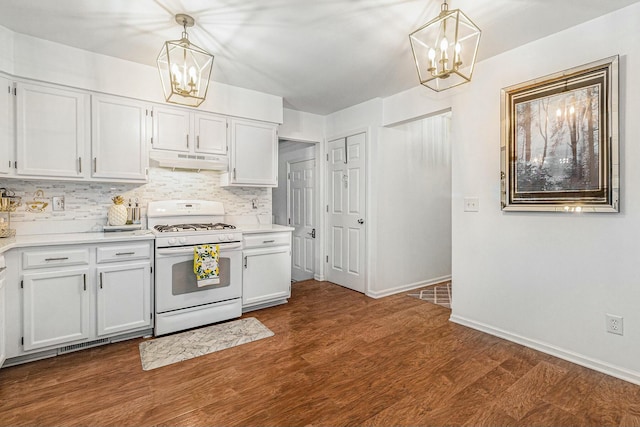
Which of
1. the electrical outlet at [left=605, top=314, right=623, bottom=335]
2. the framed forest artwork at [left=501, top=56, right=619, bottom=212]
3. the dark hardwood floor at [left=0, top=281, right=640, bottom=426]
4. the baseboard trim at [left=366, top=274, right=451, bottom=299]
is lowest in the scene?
the dark hardwood floor at [left=0, top=281, right=640, bottom=426]

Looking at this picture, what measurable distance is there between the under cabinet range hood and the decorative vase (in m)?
0.49

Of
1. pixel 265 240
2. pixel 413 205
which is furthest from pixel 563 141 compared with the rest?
pixel 265 240

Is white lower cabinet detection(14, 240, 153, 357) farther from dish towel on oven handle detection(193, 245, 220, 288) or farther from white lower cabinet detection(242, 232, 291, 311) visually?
white lower cabinet detection(242, 232, 291, 311)

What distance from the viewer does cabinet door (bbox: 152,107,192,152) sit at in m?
3.15

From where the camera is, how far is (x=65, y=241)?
2.44 meters

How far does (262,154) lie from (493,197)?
252cm

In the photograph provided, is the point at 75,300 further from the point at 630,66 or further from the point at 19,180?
the point at 630,66

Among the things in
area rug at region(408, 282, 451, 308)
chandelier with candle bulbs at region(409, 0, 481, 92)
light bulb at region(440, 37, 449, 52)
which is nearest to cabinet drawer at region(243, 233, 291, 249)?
area rug at region(408, 282, 451, 308)

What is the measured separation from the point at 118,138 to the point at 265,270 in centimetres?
193

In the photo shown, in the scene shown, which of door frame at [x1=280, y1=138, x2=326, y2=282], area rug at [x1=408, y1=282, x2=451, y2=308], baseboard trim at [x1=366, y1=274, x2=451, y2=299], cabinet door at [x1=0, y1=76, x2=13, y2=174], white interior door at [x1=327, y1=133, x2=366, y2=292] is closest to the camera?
cabinet door at [x1=0, y1=76, x2=13, y2=174]

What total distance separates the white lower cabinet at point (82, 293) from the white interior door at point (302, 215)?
2573mm

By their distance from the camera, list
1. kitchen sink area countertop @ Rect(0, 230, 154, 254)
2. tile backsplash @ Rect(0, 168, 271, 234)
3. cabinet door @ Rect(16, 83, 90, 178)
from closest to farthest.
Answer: kitchen sink area countertop @ Rect(0, 230, 154, 254) < cabinet door @ Rect(16, 83, 90, 178) < tile backsplash @ Rect(0, 168, 271, 234)

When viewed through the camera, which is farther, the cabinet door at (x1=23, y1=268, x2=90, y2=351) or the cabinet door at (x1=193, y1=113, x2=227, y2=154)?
the cabinet door at (x1=193, y1=113, x2=227, y2=154)

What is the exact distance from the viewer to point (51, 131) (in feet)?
8.79
